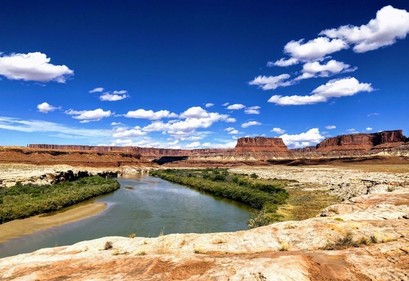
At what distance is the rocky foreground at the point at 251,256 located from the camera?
886cm

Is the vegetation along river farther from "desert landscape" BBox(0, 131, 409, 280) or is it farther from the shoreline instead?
"desert landscape" BBox(0, 131, 409, 280)

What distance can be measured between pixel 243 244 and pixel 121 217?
25986 millimetres

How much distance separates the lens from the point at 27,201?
3644cm

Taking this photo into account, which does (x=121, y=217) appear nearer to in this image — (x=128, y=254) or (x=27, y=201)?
(x=27, y=201)

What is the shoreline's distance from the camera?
27.6m

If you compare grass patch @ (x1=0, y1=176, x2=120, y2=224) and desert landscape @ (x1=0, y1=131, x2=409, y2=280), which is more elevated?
desert landscape @ (x1=0, y1=131, x2=409, y2=280)

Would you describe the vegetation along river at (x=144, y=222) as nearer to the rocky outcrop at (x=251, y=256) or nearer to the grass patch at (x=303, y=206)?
the grass patch at (x=303, y=206)

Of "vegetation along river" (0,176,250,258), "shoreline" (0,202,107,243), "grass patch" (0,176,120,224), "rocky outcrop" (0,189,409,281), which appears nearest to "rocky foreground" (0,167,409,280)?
"rocky outcrop" (0,189,409,281)

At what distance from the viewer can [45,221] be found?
3200cm

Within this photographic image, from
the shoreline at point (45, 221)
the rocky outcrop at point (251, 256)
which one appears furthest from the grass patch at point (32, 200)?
the rocky outcrop at point (251, 256)

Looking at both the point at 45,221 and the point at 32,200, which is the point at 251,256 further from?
the point at 32,200

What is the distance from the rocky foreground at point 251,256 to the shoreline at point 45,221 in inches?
655

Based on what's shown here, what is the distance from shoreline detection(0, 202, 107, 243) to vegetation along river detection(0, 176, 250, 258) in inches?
38.2

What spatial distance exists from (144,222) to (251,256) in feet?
79.5
